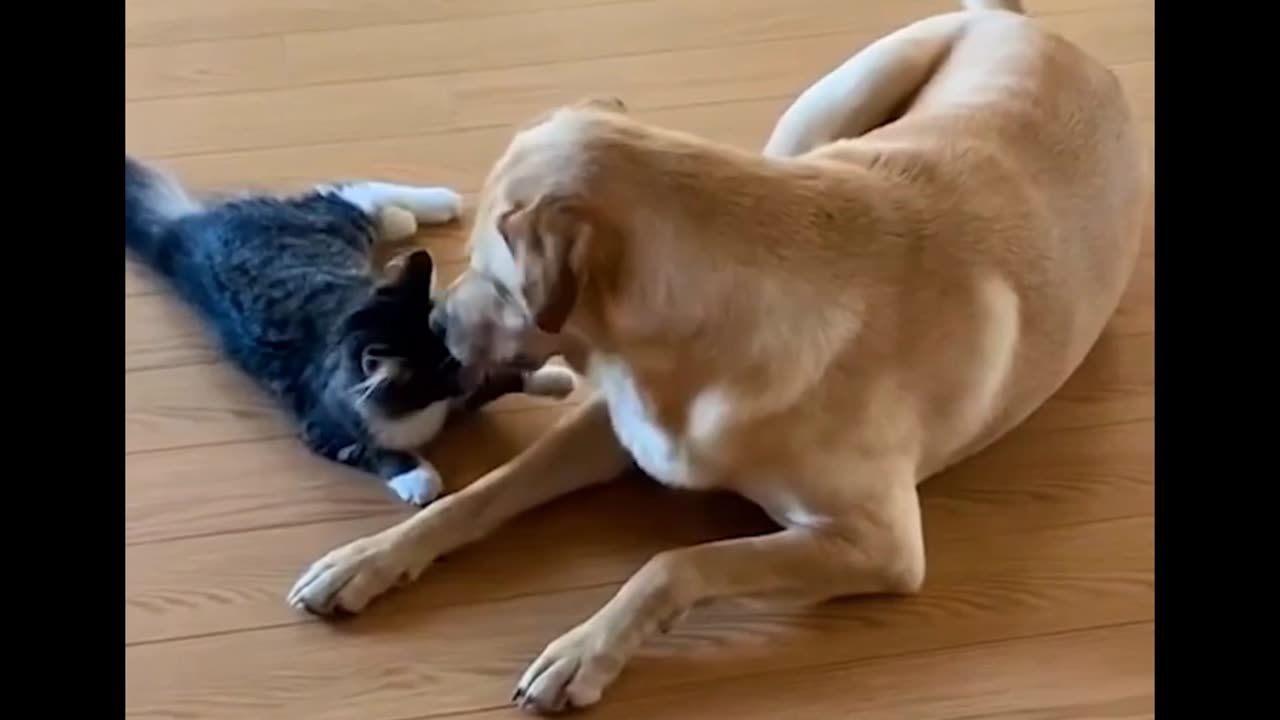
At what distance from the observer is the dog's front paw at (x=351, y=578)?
83.1 inches

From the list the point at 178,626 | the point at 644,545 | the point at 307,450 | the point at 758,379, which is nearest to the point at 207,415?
the point at 307,450

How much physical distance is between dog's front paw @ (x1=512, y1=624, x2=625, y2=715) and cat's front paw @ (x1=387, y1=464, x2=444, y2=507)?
31 centimetres

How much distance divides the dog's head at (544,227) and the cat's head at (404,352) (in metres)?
0.29

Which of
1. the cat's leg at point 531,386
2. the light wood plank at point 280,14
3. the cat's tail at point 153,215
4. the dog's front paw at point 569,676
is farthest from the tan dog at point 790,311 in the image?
the light wood plank at point 280,14

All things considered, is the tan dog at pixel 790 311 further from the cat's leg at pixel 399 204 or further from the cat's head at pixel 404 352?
the cat's leg at pixel 399 204

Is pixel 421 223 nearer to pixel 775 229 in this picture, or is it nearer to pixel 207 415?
pixel 207 415

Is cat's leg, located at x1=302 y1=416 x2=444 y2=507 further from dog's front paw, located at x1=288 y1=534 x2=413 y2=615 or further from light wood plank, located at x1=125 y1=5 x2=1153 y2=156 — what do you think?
light wood plank, located at x1=125 y1=5 x2=1153 y2=156

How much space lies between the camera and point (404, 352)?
7.38 ft

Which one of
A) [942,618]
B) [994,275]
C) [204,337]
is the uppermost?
[994,275]

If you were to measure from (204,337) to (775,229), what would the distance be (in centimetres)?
90

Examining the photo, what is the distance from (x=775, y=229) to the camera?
191 cm

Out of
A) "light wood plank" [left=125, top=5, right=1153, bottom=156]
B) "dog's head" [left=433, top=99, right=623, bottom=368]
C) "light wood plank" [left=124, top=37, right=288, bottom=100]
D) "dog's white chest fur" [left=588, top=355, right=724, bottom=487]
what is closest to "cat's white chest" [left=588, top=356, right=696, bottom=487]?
"dog's white chest fur" [left=588, top=355, right=724, bottom=487]

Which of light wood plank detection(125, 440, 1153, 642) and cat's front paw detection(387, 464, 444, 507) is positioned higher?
cat's front paw detection(387, 464, 444, 507)

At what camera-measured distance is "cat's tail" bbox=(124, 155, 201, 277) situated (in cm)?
251
